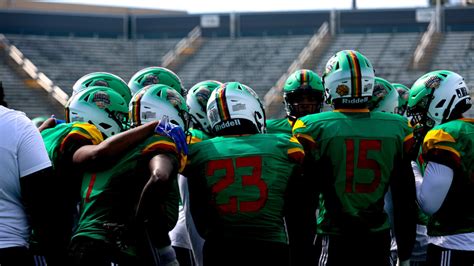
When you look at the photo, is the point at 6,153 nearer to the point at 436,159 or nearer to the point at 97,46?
the point at 436,159

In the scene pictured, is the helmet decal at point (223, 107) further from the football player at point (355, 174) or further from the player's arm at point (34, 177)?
the player's arm at point (34, 177)

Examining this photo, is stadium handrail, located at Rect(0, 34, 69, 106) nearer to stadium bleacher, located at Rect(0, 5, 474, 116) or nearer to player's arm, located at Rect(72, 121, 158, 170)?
stadium bleacher, located at Rect(0, 5, 474, 116)

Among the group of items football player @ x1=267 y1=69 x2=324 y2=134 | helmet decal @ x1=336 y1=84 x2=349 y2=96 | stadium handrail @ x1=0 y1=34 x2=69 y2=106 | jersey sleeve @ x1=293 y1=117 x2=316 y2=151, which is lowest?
stadium handrail @ x1=0 y1=34 x2=69 y2=106

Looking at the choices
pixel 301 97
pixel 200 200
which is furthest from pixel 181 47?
pixel 200 200

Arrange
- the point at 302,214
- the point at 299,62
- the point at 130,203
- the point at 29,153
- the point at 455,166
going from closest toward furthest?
the point at 29,153, the point at 130,203, the point at 455,166, the point at 302,214, the point at 299,62

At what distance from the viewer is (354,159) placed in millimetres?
4406

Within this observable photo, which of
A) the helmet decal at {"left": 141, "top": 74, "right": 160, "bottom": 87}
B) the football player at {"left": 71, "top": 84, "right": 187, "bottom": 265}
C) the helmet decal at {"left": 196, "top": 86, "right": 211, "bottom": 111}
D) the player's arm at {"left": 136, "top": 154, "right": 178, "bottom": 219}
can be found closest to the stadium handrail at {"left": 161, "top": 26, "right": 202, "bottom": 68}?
the helmet decal at {"left": 141, "top": 74, "right": 160, "bottom": 87}

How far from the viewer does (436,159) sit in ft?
14.4

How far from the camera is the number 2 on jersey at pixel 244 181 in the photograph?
4.07 meters

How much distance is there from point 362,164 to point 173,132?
3.78 feet

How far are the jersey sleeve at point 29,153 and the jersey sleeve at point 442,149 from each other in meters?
2.11

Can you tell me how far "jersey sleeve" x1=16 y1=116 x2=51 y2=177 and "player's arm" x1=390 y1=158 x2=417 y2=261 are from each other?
6.45ft

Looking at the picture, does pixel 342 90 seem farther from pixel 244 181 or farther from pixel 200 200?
pixel 200 200

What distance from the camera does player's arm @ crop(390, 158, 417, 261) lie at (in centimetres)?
449
